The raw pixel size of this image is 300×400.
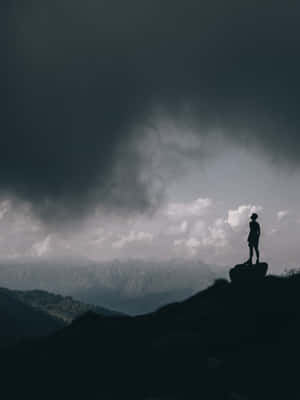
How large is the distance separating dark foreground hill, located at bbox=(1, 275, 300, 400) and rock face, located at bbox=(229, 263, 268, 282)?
0.66 m

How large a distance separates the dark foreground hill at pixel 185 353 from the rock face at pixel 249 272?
66 centimetres

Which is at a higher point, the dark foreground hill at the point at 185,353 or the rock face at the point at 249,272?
the rock face at the point at 249,272

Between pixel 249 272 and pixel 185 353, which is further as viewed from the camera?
pixel 249 272

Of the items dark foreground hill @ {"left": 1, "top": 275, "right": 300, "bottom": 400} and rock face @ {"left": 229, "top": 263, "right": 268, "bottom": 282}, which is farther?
rock face @ {"left": 229, "top": 263, "right": 268, "bottom": 282}

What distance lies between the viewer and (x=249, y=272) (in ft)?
161

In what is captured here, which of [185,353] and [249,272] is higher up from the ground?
[249,272]

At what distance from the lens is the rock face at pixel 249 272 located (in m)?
48.8

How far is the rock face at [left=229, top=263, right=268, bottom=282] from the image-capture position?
160 ft

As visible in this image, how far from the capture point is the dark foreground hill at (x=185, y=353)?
3303 cm

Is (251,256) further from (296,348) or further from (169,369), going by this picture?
(169,369)

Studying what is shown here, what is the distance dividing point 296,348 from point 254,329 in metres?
→ 5.17

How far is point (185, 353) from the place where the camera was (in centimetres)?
3709

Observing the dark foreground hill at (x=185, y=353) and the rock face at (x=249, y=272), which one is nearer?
the dark foreground hill at (x=185, y=353)

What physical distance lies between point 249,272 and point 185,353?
1502cm
